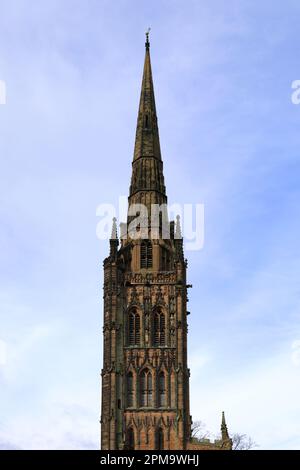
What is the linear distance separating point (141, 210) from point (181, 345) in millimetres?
18975

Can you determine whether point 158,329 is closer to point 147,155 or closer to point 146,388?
point 146,388

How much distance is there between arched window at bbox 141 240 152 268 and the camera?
333 feet

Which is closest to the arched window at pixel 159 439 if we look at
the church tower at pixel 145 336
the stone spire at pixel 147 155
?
the church tower at pixel 145 336

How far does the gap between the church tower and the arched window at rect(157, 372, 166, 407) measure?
103 mm

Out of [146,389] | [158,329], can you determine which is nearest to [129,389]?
[146,389]

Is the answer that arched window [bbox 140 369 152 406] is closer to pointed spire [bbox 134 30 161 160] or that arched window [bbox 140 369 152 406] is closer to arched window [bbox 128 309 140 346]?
arched window [bbox 128 309 140 346]

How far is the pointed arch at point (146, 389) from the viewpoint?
9362 centimetres

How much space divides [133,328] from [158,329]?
2.70 m

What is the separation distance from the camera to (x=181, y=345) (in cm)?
9544

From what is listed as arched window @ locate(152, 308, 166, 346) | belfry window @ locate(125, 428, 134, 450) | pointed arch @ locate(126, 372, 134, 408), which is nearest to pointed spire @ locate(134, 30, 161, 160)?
arched window @ locate(152, 308, 166, 346)

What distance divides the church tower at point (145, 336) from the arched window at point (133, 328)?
0.03ft

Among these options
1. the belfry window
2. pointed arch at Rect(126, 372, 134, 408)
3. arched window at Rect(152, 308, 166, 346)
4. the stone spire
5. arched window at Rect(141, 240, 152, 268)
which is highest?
the stone spire
